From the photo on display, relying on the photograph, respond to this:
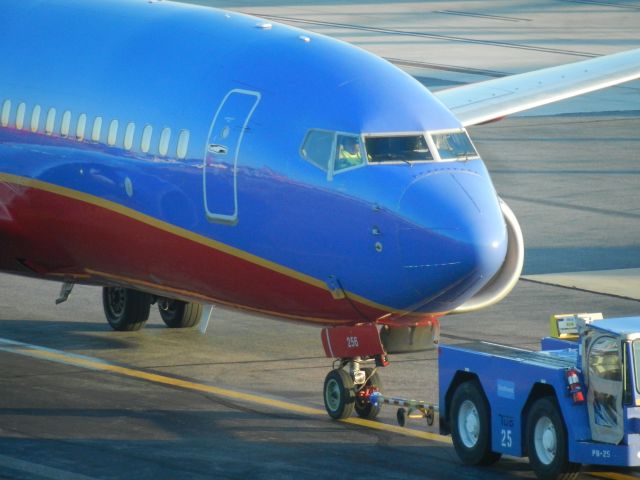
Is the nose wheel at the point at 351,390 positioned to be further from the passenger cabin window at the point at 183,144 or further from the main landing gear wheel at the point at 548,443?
the passenger cabin window at the point at 183,144

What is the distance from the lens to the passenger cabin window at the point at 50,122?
24469 millimetres

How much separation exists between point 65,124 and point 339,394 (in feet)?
18.8

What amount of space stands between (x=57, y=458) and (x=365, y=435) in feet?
13.0

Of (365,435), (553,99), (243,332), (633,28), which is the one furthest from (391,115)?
(633,28)

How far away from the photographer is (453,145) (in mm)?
21703

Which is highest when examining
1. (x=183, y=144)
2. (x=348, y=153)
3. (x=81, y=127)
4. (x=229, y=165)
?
Result: (x=81, y=127)

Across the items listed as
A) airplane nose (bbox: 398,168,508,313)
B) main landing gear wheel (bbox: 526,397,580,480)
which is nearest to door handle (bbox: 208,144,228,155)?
airplane nose (bbox: 398,168,508,313)

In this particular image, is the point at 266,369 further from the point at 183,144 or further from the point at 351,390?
the point at 183,144

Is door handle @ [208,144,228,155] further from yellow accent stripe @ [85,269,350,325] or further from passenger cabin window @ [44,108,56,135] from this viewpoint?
passenger cabin window @ [44,108,56,135]

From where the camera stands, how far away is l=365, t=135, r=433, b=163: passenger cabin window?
2106cm

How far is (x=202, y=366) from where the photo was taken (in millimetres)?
25797

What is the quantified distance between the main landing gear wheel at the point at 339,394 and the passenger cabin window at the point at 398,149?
3012 mm

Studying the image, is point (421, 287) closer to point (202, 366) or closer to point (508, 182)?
point (202, 366)

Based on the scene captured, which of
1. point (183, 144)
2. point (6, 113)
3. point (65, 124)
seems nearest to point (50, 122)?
point (65, 124)
